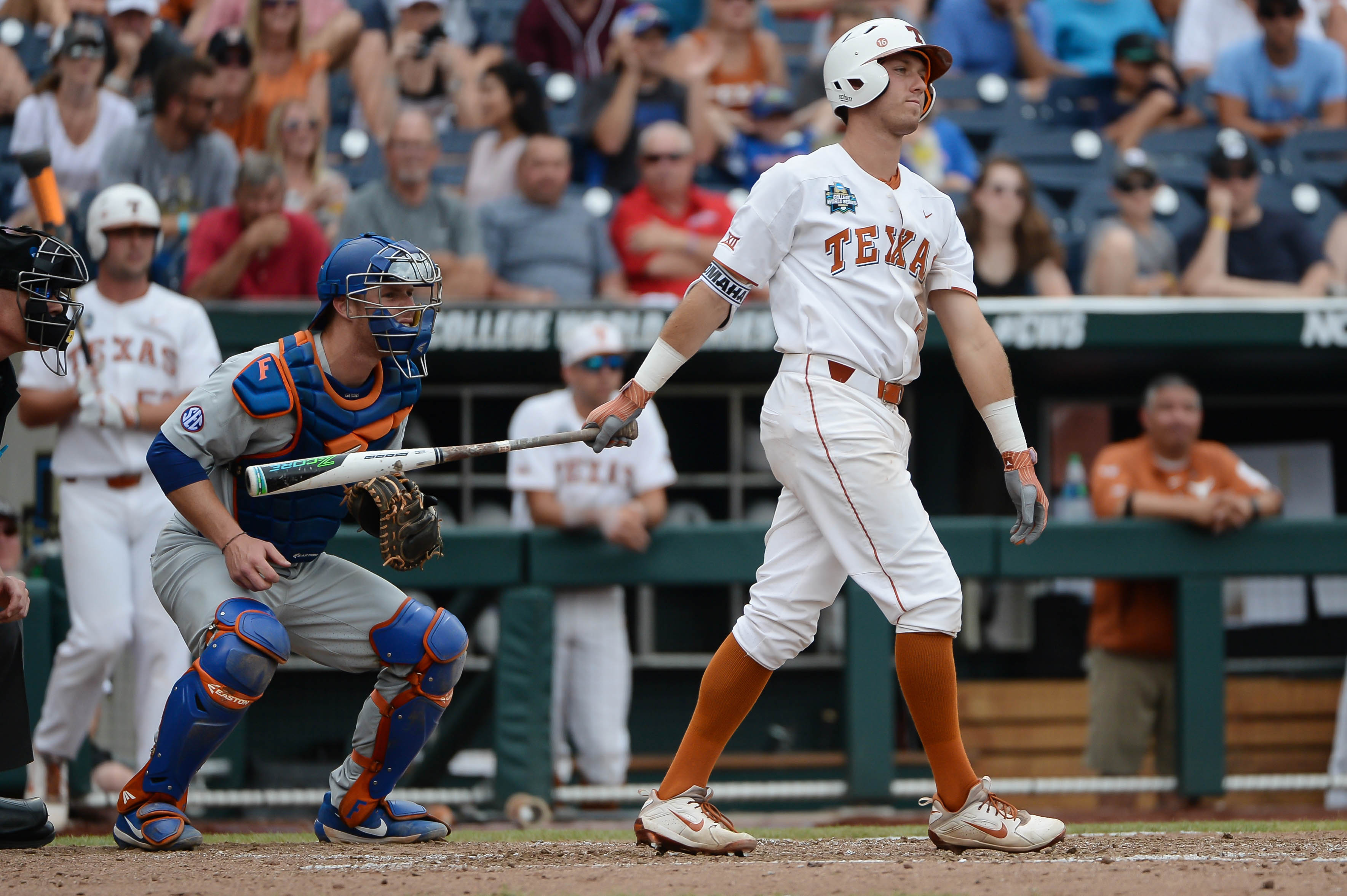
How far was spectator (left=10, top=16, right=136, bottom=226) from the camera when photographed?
6.81 meters

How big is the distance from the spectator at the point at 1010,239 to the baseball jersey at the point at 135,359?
323 cm

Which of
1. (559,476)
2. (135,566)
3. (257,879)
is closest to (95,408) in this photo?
(135,566)

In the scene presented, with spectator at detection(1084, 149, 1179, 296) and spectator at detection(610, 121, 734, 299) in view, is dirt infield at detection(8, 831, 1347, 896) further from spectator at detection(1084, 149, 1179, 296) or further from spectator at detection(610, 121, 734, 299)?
spectator at detection(1084, 149, 1179, 296)

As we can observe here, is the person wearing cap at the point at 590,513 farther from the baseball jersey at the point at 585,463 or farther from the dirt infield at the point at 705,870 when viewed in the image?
the dirt infield at the point at 705,870

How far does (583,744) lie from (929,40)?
457 cm

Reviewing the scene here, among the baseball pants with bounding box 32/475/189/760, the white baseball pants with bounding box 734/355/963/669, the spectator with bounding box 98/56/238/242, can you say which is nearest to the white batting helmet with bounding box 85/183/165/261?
the baseball pants with bounding box 32/475/189/760

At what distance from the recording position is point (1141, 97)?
8.23 m

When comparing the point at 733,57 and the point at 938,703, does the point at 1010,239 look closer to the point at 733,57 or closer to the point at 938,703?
the point at 733,57

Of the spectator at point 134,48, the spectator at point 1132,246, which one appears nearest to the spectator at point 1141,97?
the spectator at point 1132,246

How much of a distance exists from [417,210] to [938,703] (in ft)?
12.5

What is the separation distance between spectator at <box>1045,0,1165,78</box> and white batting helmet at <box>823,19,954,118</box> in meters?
5.39

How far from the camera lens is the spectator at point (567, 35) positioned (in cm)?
802

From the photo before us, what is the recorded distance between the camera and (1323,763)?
A: 231 inches

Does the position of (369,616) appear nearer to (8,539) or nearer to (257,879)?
(257,879)
